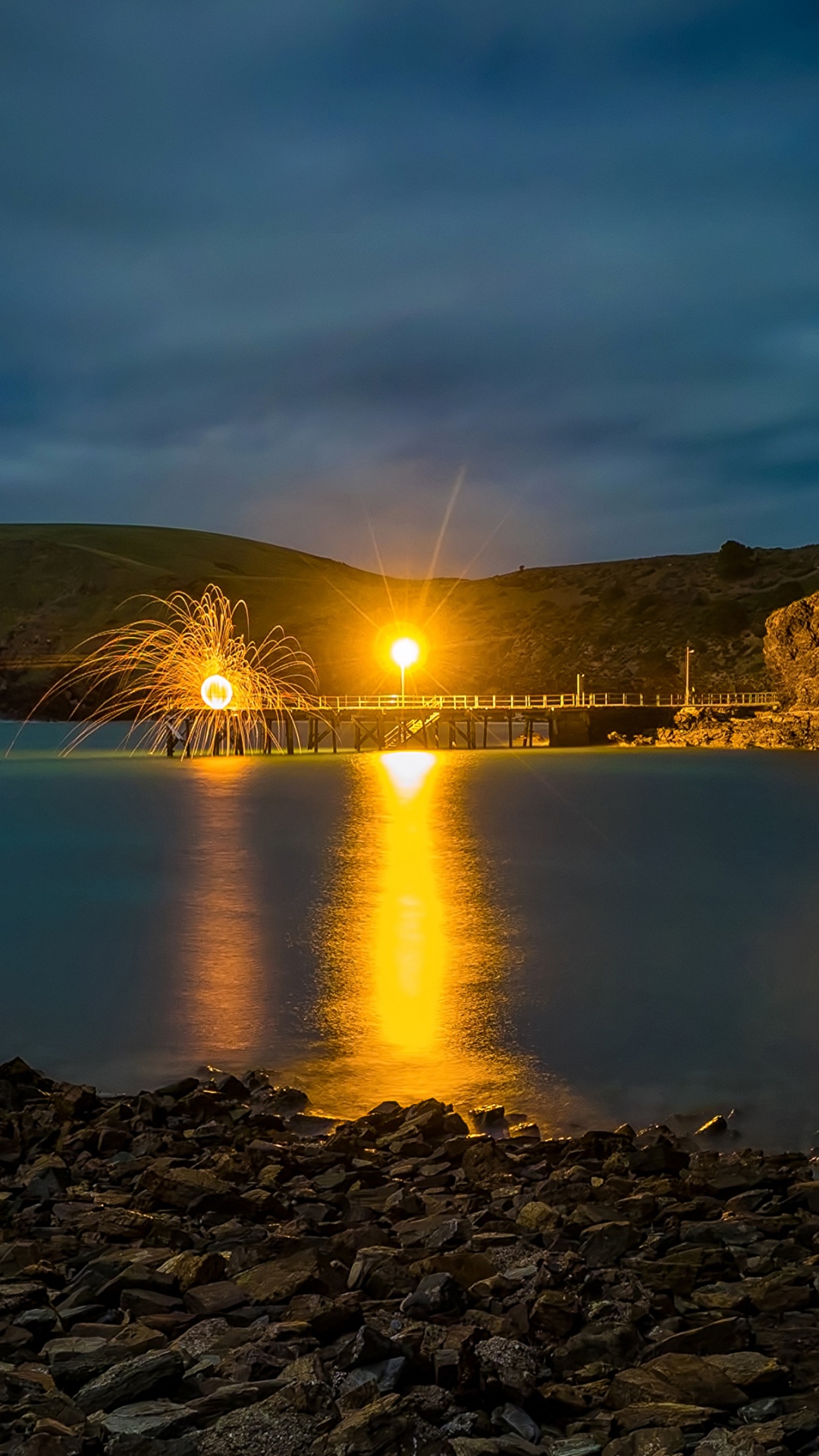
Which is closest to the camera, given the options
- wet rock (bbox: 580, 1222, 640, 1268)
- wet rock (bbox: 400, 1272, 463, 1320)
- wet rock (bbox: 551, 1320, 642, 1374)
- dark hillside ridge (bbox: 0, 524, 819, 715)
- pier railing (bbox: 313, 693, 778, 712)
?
wet rock (bbox: 551, 1320, 642, 1374)

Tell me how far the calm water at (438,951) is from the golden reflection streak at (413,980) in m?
0.07

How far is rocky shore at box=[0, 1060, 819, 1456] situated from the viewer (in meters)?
6.79

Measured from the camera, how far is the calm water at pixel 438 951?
16562 millimetres

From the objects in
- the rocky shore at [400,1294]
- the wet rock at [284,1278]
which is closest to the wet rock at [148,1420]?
the rocky shore at [400,1294]

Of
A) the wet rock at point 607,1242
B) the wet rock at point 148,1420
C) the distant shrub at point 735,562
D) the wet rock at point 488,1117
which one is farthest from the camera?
the distant shrub at point 735,562

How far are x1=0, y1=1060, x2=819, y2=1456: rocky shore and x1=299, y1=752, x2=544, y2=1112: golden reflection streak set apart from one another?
3323mm

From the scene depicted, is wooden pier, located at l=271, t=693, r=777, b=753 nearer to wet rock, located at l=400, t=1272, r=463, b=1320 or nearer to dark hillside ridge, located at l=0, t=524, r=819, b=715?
dark hillside ridge, located at l=0, t=524, r=819, b=715

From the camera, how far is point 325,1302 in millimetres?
8281

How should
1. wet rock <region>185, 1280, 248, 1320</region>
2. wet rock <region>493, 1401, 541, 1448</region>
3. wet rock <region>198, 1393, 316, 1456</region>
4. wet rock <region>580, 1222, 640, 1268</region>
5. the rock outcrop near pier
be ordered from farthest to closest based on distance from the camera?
the rock outcrop near pier < wet rock <region>580, 1222, 640, 1268</region> < wet rock <region>185, 1280, 248, 1320</region> < wet rock <region>493, 1401, 541, 1448</region> < wet rock <region>198, 1393, 316, 1456</region>

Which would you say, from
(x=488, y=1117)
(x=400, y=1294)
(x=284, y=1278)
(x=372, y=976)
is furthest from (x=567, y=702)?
(x=400, y=1294)

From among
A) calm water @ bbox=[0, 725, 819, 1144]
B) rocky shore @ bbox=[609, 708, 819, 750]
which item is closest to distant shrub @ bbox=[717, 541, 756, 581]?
rocky shore @ bbox=[609, 708, 819, 750]

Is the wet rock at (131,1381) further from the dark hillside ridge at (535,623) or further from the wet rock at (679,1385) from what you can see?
the dark hillside ridge at (535,623)

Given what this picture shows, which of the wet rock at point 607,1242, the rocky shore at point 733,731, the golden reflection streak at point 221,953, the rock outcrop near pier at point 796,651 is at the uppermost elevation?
the rock outcrop near pier at point 796,651

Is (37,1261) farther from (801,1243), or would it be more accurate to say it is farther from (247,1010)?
(247,1010)
